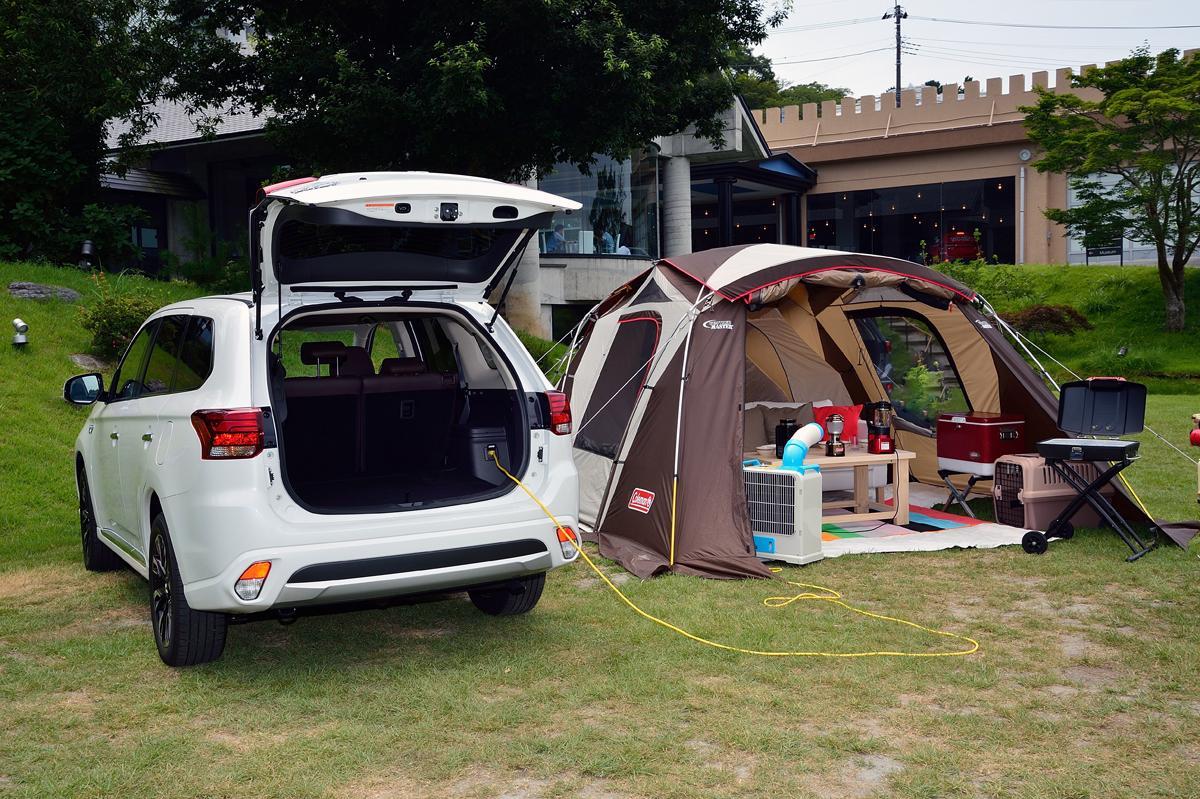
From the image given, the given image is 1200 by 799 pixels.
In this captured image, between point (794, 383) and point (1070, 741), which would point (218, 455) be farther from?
point (794, 383)

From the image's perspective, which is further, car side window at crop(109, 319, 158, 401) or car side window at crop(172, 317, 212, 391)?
car side window at crop(109, 319, 158, 401)

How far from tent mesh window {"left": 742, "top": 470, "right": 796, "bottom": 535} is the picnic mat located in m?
0.42

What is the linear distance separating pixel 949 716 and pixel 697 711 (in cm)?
96

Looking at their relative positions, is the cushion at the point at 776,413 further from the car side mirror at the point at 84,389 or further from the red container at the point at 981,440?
the car side mirror at the point at 84,389

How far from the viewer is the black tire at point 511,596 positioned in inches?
213

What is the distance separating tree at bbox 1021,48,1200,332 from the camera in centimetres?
2106

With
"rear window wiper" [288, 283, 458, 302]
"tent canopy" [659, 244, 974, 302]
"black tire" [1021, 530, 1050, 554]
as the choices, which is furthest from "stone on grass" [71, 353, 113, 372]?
"black tire" [1021, 530, 1050, 554]

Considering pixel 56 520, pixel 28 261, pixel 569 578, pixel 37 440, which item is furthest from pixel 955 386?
pixel 28 261

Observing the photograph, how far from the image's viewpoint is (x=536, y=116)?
1312 centimetres

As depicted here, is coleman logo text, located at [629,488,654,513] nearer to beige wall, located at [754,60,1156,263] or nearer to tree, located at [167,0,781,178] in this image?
tree, located at [167,0,781,178]

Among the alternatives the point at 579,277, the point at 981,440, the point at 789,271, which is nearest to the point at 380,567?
the point at 789,271

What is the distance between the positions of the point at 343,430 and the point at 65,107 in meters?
13.5

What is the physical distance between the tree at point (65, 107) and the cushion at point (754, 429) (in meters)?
9.59

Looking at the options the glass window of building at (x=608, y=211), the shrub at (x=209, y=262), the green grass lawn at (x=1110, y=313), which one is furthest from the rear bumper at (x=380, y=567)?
the green grass lawn at (x=1110, y=313)
